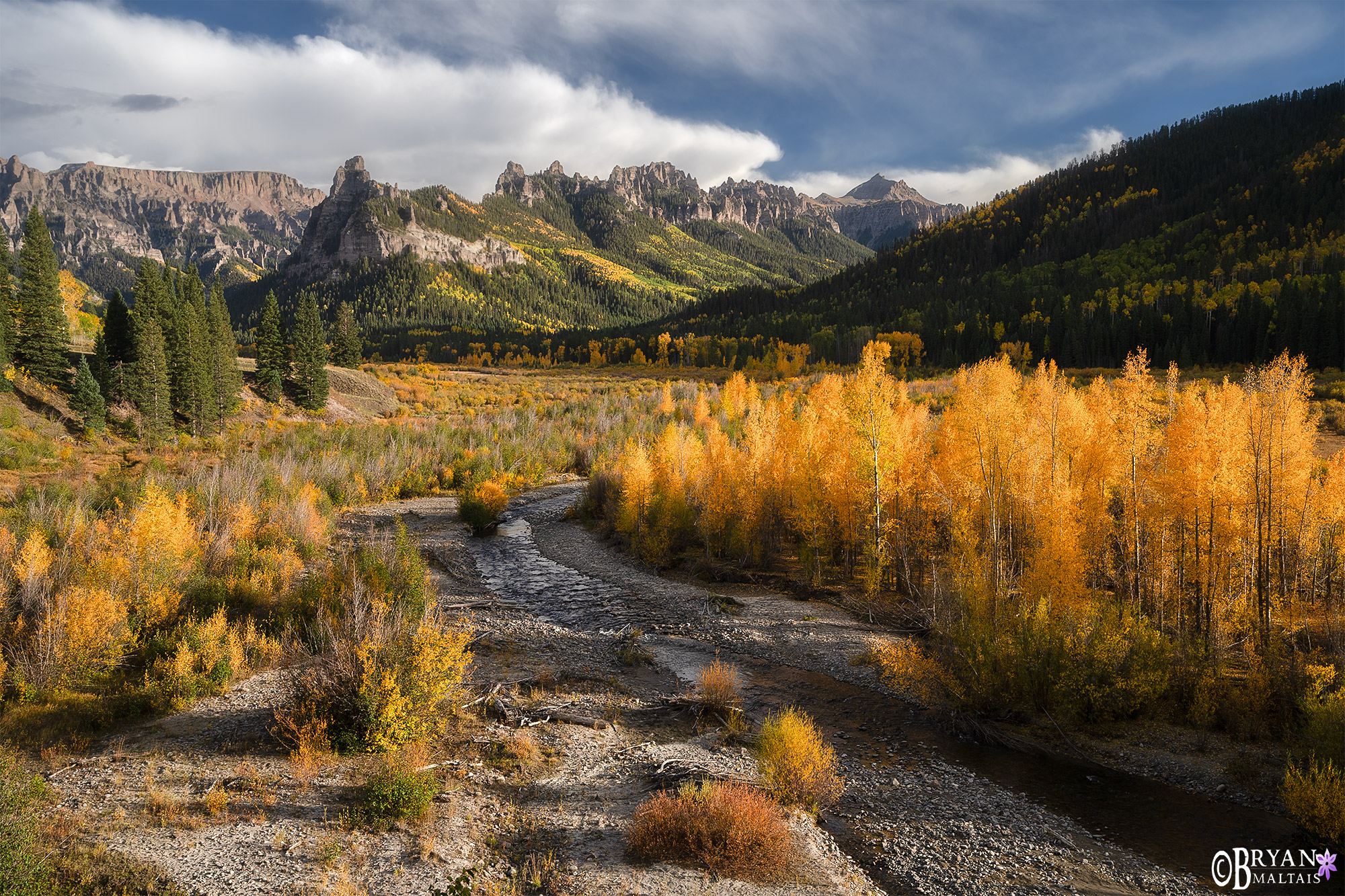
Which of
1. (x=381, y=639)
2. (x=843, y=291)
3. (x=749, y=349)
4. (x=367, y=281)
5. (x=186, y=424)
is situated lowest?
(x=381, y=639)

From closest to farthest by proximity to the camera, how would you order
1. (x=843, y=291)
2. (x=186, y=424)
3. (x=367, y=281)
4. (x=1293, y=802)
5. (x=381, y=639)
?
(x=1293, y=802)
(x=381, y=639)
(x=186, y=424)
(x=843, y=291)
(x=367, y=281)

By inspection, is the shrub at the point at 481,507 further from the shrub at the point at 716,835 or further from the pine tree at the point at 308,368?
the pine tree at the point at 308,368

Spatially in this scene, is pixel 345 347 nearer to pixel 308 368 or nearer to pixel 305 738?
pixel 308 368

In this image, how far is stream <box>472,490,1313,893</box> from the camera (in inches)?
372

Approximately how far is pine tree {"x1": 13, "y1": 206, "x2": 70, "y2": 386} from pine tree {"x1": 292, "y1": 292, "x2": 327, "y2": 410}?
1789 centimetres

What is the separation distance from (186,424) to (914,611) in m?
49.0

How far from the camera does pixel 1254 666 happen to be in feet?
41.4

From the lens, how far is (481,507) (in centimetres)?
3173

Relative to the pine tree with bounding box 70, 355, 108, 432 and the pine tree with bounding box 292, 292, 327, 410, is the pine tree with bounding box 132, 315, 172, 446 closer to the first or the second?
the pine tree with bounding box 70, 355, 108, 432

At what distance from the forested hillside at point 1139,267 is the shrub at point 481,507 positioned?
77291mm

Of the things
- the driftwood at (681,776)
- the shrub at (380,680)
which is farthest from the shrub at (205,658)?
the driftwood at (681,776)

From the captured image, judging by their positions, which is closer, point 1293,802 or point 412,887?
point 412,887

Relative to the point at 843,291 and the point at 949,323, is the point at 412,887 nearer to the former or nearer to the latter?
the point at 949,323

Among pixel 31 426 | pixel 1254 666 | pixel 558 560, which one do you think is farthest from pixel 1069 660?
pixel 31 426
